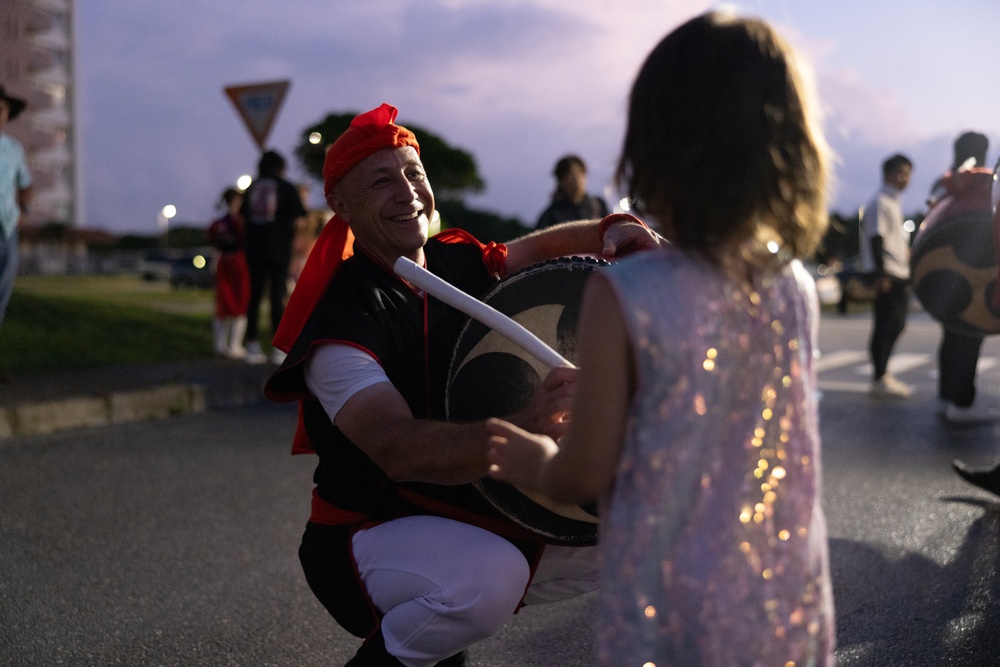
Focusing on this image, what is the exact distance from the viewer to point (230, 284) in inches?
441

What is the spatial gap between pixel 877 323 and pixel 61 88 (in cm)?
8114

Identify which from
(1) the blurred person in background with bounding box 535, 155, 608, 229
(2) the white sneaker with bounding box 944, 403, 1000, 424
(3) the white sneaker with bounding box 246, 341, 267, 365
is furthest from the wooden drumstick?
(3) the white sneaker with bounding box 246, 341, 267, 365

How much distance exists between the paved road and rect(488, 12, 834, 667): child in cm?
177

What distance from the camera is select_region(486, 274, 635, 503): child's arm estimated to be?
5.08 ft

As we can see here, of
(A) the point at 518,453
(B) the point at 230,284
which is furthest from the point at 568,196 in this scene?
(A) the point at 518,453

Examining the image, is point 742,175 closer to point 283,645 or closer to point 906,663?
point 906,663

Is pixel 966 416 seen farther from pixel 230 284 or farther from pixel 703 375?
pixel 230 284

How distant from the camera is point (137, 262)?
75.8 meters

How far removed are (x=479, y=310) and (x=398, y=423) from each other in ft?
0.89

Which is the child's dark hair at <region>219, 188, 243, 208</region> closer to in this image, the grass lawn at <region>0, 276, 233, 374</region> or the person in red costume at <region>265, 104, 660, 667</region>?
the grass lawn at <region>0, 276, 233, 374</region>

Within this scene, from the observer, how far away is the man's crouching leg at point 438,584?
2.15m

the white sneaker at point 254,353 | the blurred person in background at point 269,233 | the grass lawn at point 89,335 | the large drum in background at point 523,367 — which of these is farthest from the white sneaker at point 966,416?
the grass lawn at point 89,335

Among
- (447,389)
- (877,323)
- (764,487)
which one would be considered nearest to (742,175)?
(764,487)

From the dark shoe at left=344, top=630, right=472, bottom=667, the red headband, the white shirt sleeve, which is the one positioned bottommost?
the dark shoe at left=344, top=630, right=472, bottom=667
